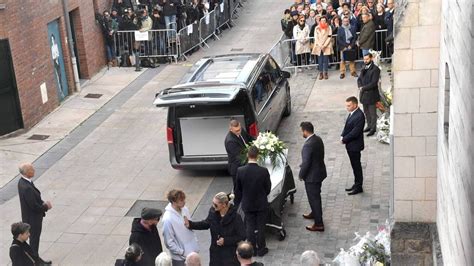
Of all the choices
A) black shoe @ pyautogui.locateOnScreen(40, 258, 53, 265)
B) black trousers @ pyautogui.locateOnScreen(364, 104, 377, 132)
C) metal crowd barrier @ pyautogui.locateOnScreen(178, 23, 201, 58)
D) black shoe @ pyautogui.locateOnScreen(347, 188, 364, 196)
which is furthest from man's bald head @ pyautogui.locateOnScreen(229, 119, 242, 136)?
metal crowd barrier @ pyautogui.locateOnScreen(178, 23, 201, 58)

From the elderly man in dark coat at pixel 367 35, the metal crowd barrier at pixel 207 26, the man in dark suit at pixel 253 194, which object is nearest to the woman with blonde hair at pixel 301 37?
the elderly man in dark coat at pixel 367 35

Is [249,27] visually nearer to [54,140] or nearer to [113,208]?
[54,140]

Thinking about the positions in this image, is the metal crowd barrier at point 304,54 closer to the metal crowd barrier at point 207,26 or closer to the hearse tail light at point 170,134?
the metal crowd barrier at point 207,26

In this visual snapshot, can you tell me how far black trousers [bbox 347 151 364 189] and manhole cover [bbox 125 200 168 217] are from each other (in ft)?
10.5

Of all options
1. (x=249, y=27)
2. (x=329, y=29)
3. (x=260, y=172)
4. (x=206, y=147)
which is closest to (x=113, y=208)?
(x=206, y=147)

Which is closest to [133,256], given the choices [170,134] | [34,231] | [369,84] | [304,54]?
[34,231]

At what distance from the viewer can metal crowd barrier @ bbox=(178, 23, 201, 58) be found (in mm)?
22645

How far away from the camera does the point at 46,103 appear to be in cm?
1817

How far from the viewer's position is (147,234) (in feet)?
29.5

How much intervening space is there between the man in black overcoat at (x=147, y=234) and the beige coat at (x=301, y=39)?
11634 millimetres

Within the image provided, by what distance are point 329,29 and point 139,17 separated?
5.85m

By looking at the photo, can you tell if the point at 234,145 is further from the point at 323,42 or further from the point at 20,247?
the point at 323,42

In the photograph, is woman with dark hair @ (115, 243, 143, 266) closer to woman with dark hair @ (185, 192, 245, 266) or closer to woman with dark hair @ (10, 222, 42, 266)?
woman with dark hair @ (185, 192, 245, 266)

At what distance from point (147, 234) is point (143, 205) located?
4044mm
